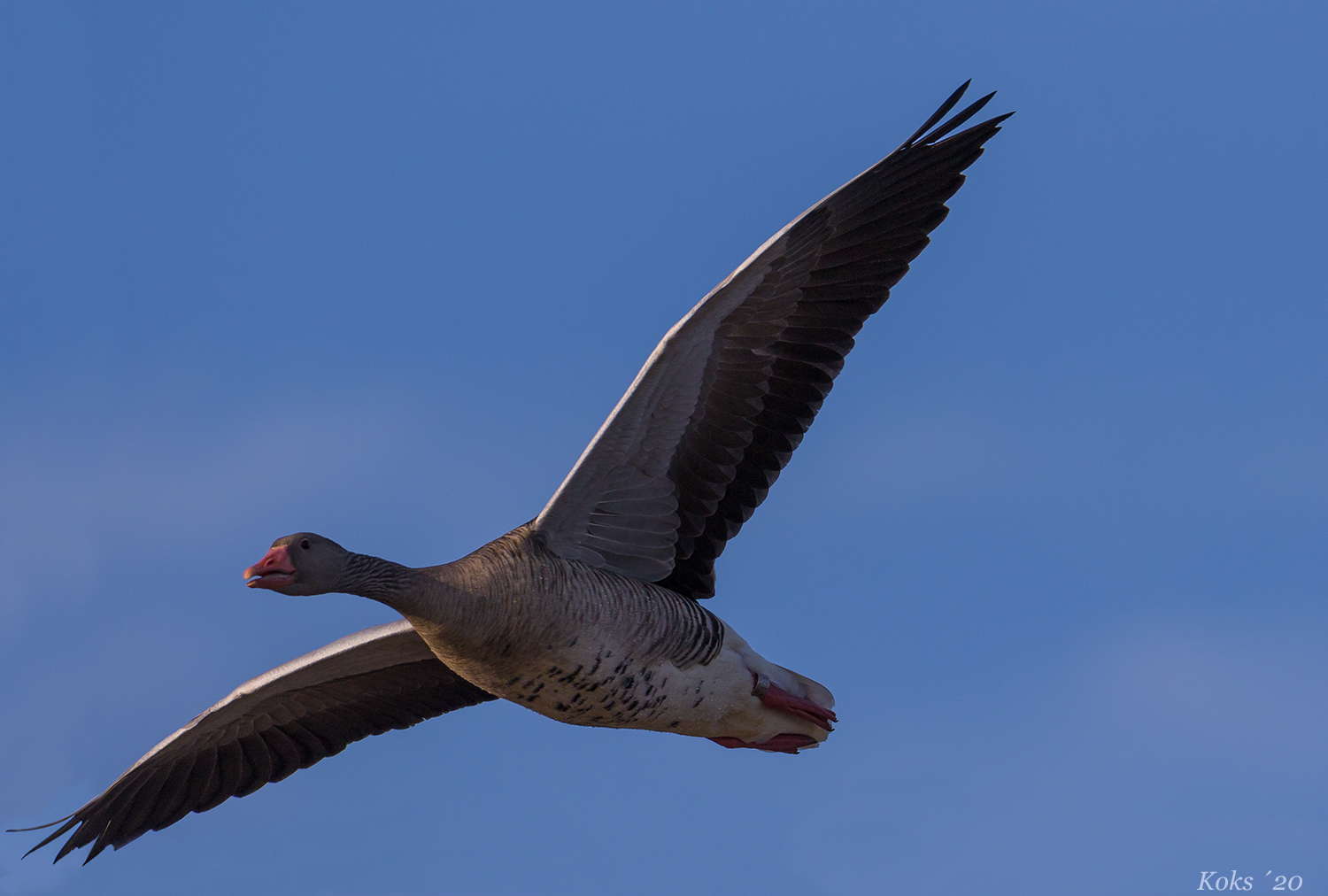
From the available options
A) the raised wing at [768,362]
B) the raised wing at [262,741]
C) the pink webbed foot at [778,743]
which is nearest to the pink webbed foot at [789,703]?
the pink webbed foot at [778,743]

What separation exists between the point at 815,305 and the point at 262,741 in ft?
20.3

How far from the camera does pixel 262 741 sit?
40.4 feet

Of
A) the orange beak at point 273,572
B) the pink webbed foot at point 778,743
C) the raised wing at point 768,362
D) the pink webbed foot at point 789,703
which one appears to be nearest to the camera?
the orange beak at point 273,572

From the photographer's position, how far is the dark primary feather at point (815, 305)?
10484 mm

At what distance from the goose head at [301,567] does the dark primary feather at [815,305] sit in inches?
104

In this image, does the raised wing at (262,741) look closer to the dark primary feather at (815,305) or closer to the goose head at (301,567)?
the goose head at (301,567)

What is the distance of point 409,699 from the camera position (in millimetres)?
12281

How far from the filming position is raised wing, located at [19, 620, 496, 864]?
1215 centimetres

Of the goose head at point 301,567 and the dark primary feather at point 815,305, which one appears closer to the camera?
the goose head at point 301,567

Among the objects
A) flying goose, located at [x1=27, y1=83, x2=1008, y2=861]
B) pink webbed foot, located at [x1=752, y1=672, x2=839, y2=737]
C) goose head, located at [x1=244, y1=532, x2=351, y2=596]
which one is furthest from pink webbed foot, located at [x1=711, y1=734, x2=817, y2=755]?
goose head, located at [x1=244, y1=532, x2=351, y2=596]

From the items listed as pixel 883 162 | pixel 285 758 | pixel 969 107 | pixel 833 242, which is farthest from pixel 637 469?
pixel 285 758

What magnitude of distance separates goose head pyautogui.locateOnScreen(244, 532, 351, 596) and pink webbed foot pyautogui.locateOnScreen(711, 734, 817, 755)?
3582 millimetres

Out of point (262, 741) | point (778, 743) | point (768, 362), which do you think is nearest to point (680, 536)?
point (768, 362)

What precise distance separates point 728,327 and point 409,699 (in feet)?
14.8
